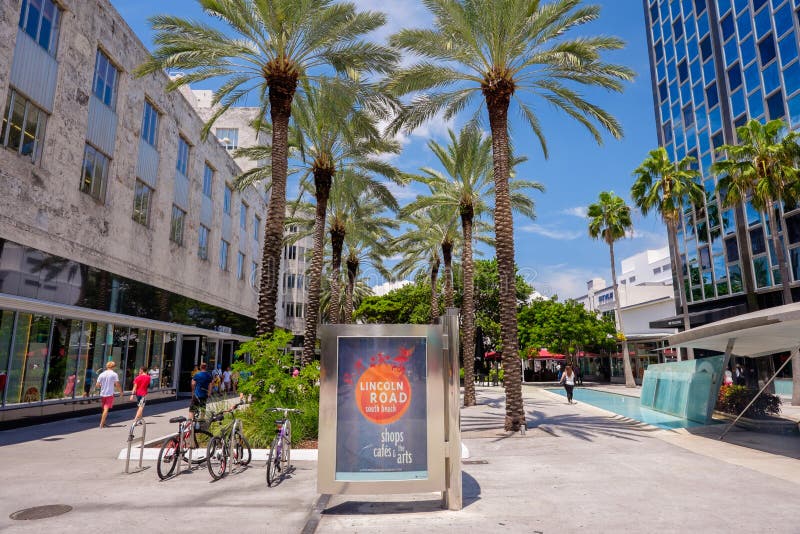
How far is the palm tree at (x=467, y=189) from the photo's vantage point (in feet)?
Answer: 76.1

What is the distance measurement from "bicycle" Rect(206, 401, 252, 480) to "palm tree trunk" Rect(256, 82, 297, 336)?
437cm

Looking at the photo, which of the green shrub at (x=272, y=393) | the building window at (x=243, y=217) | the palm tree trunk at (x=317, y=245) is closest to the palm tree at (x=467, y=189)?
the palm tree trunk at (x=317, y=245)

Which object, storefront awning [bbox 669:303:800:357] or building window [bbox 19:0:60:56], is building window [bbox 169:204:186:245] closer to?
building window [bbox 19:0:60:56]

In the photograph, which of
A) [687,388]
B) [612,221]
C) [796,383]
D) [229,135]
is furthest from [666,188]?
[229,135]

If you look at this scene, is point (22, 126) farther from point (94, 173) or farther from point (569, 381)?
point (569, 381)

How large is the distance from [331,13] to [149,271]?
14722 mm

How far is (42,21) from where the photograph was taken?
16469mm

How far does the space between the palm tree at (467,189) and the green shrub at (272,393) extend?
1157cm

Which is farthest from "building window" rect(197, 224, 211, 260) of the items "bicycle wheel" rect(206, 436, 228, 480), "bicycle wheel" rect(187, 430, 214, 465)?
"bicycle wheel" rect(206, 436, 228, 480)

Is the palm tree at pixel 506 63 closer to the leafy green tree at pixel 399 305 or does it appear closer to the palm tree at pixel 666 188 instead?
the palm tree at pixel 666 188

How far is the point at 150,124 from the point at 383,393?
22.5m

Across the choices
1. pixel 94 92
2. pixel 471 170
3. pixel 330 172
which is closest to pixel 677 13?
pixel 471 170

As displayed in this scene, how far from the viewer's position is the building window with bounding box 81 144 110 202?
18.7 metres

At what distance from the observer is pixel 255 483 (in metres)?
8.55
